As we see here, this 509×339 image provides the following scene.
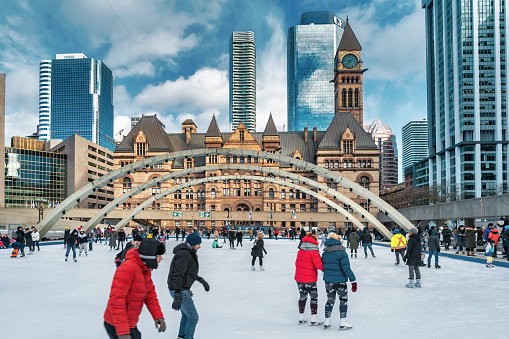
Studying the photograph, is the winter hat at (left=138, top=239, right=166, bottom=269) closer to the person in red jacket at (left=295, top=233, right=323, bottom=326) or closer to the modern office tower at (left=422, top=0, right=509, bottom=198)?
the person in red jacket at (left=295, top=233, right=323, bottom=326)

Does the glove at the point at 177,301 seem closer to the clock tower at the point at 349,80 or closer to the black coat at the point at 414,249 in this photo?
the black coat at the point at 414,249

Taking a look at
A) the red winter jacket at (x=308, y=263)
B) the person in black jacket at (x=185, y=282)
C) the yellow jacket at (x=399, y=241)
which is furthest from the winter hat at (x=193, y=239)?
the yellow jacket at (x=399, y=241)

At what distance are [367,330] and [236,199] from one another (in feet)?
275

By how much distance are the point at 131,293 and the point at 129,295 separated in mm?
29

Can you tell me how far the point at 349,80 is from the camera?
11506 cm

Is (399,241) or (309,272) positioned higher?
(309,272)

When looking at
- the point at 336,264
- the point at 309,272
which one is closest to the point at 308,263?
the point at 309,272

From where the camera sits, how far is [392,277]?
16922 millimetres

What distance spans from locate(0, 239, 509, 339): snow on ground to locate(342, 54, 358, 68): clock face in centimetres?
10167

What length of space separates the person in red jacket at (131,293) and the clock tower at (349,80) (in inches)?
4370

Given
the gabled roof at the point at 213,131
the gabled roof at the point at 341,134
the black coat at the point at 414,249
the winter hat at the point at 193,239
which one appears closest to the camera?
the winter hat at the point at 193,239

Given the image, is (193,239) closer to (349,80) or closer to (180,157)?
(180,157)

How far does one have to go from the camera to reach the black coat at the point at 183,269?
21.4 feet

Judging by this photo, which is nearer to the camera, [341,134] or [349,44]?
[341,134]
